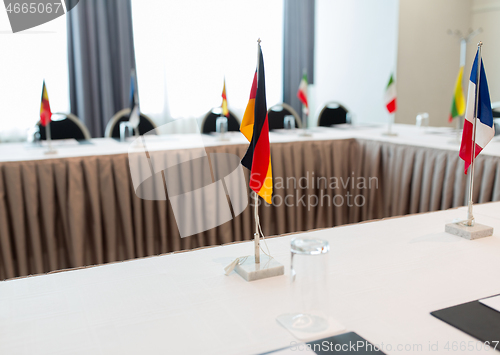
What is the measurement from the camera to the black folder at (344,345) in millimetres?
716

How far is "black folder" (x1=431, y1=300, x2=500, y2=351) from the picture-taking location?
0.75m

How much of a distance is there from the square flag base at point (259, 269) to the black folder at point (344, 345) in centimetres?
26

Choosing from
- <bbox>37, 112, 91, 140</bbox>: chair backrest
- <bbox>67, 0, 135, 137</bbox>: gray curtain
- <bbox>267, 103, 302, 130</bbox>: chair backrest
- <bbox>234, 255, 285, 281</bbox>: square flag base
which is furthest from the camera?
<bbox>67, 0, 135, 137</bbox>: gray curtain

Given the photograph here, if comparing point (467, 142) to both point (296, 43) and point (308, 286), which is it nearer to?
point (308, 286)

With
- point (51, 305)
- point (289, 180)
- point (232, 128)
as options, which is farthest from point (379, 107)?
point (51, 305)

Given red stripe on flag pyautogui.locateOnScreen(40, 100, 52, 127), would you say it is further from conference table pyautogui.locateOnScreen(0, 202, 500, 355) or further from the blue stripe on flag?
the blue stripe on flag

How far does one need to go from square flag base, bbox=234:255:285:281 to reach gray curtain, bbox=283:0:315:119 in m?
4.43

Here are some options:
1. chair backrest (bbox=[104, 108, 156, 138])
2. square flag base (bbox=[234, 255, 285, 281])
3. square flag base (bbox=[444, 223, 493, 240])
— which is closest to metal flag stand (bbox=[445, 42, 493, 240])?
square flag base (bbox=[444, 223, 493, 240])

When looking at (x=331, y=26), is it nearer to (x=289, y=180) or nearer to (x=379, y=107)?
(x=379, y=107)

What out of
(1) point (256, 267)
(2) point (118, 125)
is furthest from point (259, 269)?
(2) point (118, 125)

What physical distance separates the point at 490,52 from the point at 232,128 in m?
3.56

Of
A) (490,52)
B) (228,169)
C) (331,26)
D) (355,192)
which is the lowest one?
(355,192)

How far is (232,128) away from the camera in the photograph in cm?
373

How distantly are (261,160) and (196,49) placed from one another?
3986 millimetres
